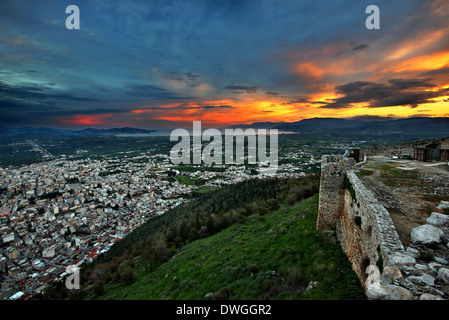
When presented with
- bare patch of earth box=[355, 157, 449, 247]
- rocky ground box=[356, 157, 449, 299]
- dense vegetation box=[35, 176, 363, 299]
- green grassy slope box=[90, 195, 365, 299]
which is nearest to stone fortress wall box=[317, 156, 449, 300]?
rocky ground box=[356, 157, 449, 299]

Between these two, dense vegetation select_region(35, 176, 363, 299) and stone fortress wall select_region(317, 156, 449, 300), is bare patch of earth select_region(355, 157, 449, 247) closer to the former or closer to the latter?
stone fortress wall select_region(317, 156, 449, 300)

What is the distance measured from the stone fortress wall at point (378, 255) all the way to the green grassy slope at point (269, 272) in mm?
679

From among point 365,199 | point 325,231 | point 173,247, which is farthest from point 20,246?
point 365,199

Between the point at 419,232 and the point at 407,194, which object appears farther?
the point at 407,194

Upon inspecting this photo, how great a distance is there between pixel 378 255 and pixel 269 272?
4.97m

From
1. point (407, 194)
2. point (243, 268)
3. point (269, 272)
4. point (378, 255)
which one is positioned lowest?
point (243, 268)

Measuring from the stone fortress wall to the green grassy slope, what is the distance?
0.68 m

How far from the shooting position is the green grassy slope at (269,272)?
5836 mm

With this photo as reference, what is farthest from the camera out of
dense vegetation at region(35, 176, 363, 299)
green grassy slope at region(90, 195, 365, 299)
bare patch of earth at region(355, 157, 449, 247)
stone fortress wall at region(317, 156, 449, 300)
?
dense vegetation at region(35, 176, 363, 299)

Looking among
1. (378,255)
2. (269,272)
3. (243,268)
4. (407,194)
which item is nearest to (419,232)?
(378,255)

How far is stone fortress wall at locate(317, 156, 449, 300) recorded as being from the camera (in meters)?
2.67

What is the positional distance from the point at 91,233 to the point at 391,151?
4276 cm

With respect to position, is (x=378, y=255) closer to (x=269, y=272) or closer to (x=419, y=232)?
(x=419, y=232)

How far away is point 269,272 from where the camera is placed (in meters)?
7.73
